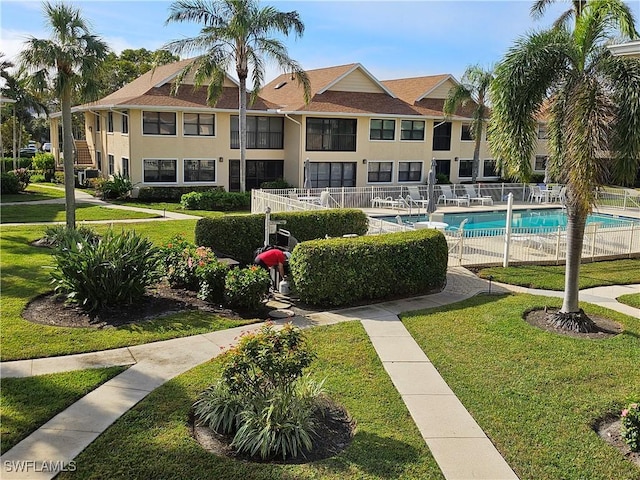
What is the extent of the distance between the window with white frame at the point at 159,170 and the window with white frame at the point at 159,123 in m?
1.44

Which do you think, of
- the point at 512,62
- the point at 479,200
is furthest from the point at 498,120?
the point at 479,200

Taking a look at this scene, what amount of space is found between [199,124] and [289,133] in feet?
17.3

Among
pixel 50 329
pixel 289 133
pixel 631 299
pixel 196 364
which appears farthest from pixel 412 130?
pixel 196 364

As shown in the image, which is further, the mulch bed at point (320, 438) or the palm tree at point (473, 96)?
the palm tree at point (473, 96)

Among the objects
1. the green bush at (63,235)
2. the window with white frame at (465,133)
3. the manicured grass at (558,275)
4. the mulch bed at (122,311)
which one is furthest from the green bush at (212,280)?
the window with white frame at (465,133)

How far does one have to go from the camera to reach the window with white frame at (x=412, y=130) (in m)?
35.7

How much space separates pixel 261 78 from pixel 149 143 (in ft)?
23.3

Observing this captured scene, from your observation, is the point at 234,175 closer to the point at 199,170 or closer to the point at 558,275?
the point at 199,170

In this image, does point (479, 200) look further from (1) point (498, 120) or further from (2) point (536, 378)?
(2) point (536, 378)

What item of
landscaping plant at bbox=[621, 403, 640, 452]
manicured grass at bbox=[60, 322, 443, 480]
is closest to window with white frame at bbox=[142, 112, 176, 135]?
manicured grass at bbox=[60, 322, 443, 480]

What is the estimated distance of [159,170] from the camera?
101 feet

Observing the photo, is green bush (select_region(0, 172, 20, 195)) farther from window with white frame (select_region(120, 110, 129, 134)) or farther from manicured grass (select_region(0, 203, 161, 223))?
window with white frame (select_region(120, 110, 129, 134))

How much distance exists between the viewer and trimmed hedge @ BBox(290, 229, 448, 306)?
11914 millimetres

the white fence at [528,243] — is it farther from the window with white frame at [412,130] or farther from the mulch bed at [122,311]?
the window with white frame at [412,130]
